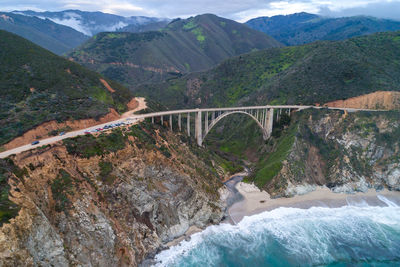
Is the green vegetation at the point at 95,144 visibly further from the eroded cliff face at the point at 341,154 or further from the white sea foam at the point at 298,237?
the eroded cliff face at the point at 341,154

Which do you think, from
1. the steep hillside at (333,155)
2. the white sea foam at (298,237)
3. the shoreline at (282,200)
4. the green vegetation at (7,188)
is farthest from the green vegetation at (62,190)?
the steep hillside at (333,155)

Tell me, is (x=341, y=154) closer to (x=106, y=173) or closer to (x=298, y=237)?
(x=298, y=237)

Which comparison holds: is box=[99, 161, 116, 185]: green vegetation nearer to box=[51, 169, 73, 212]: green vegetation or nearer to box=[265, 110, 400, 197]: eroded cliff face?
box=[51, 169, 73, 212]: green vegetation

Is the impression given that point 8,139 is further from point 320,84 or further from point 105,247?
point 320,84

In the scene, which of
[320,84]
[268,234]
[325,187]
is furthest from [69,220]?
[320,84]

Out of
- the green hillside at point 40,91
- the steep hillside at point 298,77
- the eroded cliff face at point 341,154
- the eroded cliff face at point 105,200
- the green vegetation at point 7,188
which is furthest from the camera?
the steep hillside at point 298,77

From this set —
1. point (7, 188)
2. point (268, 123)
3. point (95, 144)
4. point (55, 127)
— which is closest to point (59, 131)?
point (55, 127)
